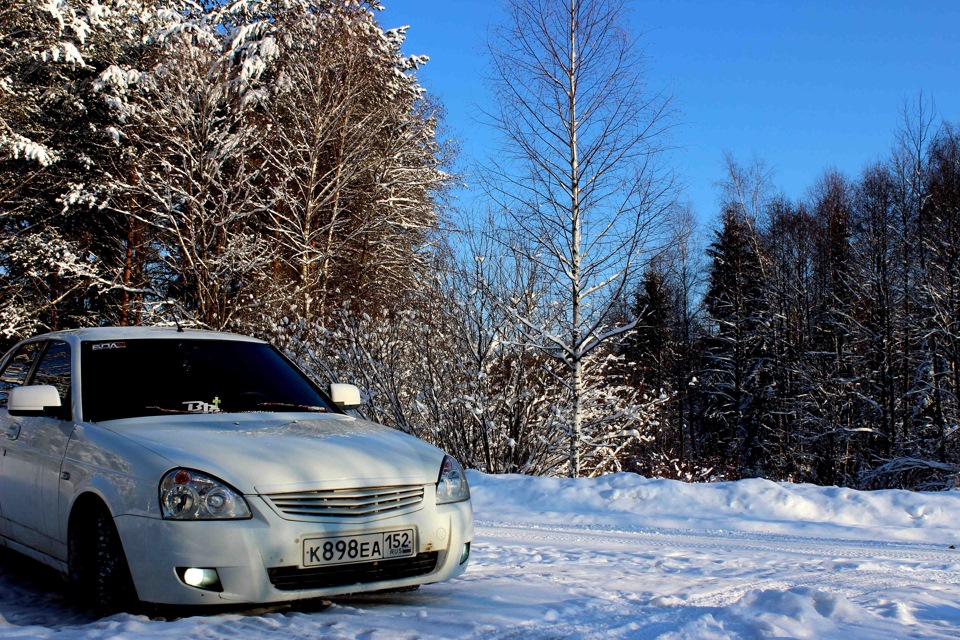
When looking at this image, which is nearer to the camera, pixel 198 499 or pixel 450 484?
pixel 198 499

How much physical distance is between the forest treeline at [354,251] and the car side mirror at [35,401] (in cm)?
794

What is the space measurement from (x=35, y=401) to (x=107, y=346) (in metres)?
0.62

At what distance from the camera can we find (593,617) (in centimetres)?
401

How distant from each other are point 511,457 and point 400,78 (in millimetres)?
17800

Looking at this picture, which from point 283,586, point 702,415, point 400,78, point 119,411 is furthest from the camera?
point 702,415

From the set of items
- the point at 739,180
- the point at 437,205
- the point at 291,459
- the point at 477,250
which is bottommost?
the point at 291,459

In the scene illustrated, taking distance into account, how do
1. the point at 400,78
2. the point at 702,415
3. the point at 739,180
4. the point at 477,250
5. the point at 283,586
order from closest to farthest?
the point at 283,586
the point at 477,250
the point at 400,78
the point at 739,180
the point at 702,415

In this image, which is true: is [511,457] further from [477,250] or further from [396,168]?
[396,168]

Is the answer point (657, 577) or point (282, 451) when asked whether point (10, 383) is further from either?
point (657, 577)

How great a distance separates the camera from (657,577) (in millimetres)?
5223

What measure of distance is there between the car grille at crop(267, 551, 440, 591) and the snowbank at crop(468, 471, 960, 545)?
4029mm

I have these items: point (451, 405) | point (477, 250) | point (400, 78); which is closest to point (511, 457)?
point (451, 405)

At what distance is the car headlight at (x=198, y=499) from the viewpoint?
3.70 metres

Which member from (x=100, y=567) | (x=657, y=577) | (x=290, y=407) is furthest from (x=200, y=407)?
(x=657, y=577)
